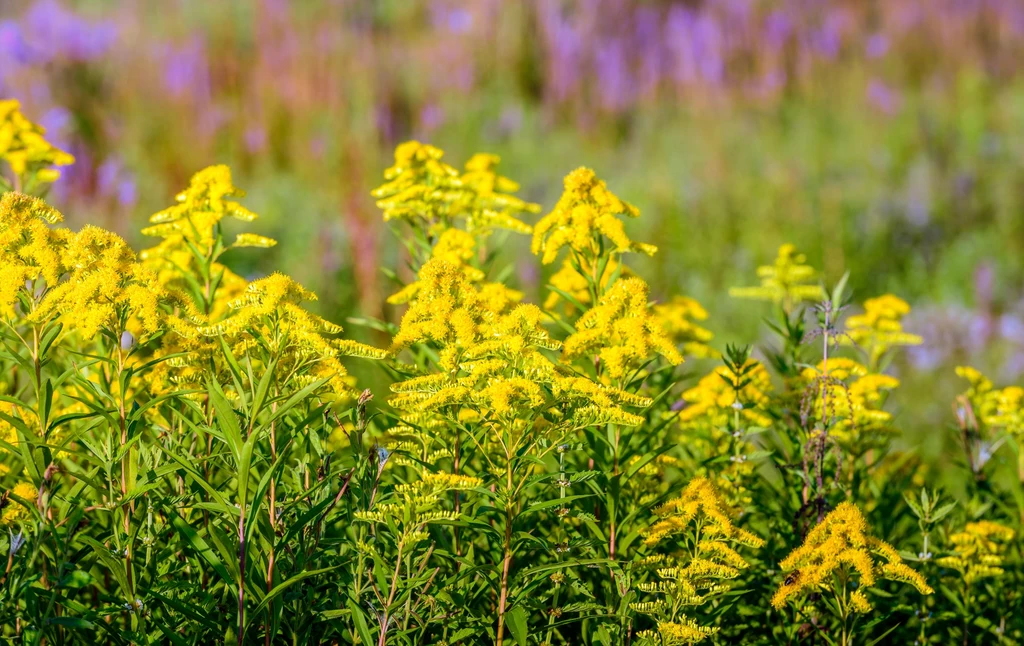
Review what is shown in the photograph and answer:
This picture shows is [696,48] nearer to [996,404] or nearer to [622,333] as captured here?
[996,404]

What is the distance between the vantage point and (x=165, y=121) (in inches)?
395

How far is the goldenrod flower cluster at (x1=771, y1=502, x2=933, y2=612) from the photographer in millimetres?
2125

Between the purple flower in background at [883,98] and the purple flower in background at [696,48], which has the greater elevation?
the purple flower in background at [696,48]

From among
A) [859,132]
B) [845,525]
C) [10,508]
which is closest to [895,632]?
[845,525]

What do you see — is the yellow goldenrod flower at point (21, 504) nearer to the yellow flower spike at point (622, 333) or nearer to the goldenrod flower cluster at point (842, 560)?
the yellow flower spike at point (622, 333)

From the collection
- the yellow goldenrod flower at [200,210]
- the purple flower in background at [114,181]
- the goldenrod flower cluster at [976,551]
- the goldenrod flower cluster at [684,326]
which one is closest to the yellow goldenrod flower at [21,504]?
the yellow goldenrod flower at [200,210]

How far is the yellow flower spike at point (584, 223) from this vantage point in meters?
2.52

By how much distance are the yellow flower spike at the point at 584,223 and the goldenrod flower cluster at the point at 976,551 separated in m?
1.19

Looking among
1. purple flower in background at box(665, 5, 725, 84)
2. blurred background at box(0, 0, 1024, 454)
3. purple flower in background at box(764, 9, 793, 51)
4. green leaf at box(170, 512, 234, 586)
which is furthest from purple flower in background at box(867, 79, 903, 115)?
green leaf at box(170, 512, 234, 586)

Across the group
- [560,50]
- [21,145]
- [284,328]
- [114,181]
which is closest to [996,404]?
[284,328]

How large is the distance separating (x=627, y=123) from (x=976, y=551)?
364 inches

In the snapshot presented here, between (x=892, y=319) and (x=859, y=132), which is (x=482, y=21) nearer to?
(x=859, y=132)

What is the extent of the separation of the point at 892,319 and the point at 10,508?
8.70 ft

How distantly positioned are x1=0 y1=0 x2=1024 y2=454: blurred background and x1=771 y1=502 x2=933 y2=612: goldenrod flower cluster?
4.40 metres
